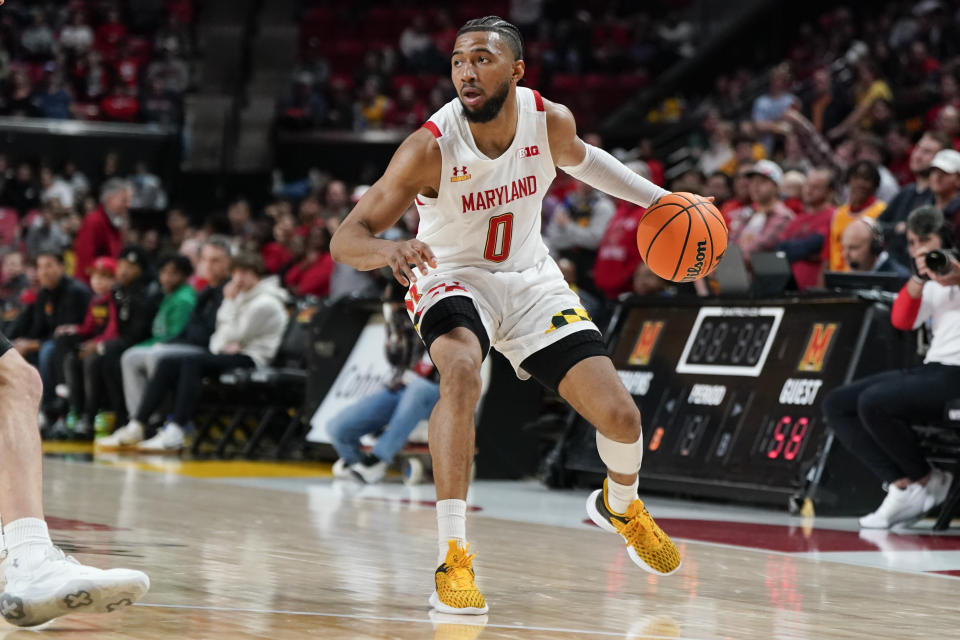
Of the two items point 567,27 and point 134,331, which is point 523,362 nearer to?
point 134,331

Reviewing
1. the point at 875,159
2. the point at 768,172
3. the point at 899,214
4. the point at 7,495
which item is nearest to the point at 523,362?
the point at 7,495

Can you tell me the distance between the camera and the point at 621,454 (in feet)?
16.5

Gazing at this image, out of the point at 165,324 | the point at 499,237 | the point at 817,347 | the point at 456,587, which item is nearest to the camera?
the point at 456,587

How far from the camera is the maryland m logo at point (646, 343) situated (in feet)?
30.3

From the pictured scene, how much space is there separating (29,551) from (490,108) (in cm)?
208

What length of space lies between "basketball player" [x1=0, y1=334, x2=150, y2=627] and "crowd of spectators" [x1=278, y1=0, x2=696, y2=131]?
17.4 meters

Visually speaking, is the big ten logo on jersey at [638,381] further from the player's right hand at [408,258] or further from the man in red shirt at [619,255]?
the player's right hand at [408,258]

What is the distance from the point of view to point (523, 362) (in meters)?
5.00

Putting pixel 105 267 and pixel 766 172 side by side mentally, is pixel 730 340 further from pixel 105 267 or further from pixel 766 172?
pixel 105 267

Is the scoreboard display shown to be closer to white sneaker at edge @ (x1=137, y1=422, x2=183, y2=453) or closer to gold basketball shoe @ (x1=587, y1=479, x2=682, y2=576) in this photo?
gold basketball shoe @ (x1=587, y1=479, x2=682, y2=576)

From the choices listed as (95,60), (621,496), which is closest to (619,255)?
(621,496)

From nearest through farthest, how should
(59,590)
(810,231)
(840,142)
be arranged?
(59,590), (810,231), (840,142)

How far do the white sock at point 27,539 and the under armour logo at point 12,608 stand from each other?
110 millimetres

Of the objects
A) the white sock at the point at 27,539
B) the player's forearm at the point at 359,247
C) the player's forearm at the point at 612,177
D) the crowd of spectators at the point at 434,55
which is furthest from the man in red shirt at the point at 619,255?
the crowd of spectators at the point at 434,55
